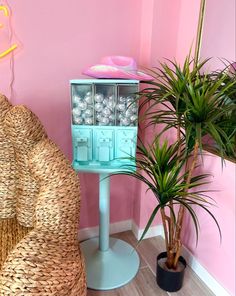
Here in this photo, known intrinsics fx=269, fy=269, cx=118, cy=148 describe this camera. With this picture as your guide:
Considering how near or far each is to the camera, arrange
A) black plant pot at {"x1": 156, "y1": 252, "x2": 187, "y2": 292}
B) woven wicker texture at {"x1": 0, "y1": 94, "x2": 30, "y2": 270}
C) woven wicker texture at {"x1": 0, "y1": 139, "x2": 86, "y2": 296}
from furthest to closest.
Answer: black plant pot at {"x1": 156, "y1": 252, "x2": 187, "y2": 292}
woven wicker texture at {"x1": 0, "y1": 94, "x2": 30, "y2": 270}
woven wicker texture at {"x1": 0, "y1": 139, "x2": 86, "y2": 296}

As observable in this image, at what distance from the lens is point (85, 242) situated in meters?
1.97

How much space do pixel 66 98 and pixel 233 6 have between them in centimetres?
132

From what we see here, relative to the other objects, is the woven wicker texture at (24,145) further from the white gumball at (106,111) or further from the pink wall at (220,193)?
the pink wall at (220,193)

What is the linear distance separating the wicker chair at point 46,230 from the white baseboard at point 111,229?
2.81 feet

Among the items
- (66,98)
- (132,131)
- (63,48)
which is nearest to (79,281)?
(132,131)

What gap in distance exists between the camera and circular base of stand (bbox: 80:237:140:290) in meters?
1.64

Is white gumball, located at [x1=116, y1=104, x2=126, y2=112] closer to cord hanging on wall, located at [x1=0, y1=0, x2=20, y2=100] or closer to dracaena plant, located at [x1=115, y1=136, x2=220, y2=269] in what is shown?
dracaena plant, located at [x1=115, y1=136, x2=220, y2=269]

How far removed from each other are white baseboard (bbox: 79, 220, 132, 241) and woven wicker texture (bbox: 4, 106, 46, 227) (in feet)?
2.41

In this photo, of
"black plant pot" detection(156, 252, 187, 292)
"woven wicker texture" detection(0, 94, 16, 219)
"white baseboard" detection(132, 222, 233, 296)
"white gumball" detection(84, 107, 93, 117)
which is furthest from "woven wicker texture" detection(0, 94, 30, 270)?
"white baseboard" detection(132, 222, 233, 296)

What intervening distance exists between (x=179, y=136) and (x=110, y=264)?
965 millimetres

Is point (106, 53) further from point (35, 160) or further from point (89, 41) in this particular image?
point (35, 160)

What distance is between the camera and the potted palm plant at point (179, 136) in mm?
1150

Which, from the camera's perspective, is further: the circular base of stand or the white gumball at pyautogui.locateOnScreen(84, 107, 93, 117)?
the circular base of stand

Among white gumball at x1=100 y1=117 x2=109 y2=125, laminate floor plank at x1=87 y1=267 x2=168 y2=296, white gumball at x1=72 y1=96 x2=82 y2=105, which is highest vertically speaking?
white gumball at x1=72 y1=96 x2=82 y2=105
